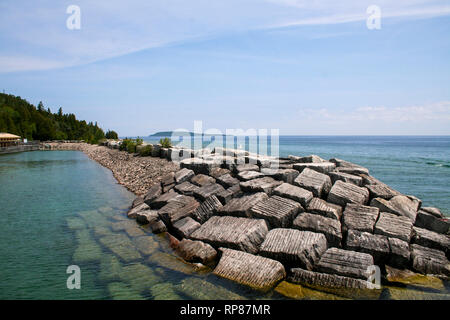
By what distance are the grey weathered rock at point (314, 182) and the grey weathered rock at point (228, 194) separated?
1.63 metres

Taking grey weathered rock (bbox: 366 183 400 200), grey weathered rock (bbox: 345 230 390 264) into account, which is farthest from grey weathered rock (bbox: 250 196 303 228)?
grey weathered rock (bbox: 366 183 400 200)

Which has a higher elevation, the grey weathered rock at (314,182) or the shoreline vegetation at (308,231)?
the grey weathered rock at (314,182)

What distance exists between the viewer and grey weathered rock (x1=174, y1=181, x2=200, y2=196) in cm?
964

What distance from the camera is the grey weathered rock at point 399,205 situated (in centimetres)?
715

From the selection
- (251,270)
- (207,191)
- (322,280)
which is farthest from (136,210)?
(322,280)

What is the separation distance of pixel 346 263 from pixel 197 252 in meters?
2.96

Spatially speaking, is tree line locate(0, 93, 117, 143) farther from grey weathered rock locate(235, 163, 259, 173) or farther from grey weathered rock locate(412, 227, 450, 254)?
grey weathered rock locate(412, 227, 450, 254)

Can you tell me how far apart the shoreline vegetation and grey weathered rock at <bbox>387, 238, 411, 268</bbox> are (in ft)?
0.06

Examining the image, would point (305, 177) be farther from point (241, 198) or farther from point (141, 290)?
point (141, 290)

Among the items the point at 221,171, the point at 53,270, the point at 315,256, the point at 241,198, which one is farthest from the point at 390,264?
the point at 53,270

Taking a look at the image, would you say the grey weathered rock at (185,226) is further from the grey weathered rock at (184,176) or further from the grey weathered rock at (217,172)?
the grey weathered rock at (184,176)

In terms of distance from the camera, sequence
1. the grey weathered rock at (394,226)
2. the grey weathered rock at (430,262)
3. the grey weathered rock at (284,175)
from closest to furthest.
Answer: the grey weathered rock at (430,262), the grey weathered rock at (394,226), the grey weathered rock at (284,175)
